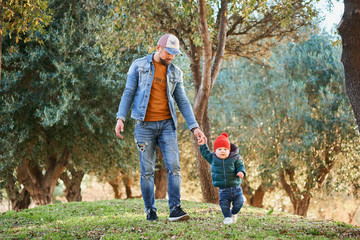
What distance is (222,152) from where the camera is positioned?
5441 millimetres

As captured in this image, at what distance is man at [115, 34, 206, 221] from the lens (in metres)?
5.18

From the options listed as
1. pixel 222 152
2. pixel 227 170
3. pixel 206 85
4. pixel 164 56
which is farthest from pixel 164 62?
pixel 206 85

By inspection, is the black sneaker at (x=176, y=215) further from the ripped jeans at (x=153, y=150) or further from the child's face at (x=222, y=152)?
the child's face at (x=222, y=152)

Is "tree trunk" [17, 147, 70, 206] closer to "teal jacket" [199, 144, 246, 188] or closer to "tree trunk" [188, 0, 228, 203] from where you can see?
"tree trunk" [188, 0, 228, 203]

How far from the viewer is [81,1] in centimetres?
1377

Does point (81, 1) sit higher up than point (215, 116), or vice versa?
point (81, 1)

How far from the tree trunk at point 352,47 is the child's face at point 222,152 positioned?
1738mm

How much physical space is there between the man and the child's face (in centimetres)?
36

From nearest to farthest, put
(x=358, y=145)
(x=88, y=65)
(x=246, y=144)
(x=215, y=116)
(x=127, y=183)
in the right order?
(x=88, y=65), (x=358, y=145), (x=246, y=144), (x=215, y=116), (x=127, y=183)

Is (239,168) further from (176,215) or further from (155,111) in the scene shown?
(155,111)

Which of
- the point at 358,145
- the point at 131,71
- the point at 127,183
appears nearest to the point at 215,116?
the point at 358,145

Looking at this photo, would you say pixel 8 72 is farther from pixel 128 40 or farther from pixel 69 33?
pixel 128 40

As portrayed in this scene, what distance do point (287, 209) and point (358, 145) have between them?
11.2 meters

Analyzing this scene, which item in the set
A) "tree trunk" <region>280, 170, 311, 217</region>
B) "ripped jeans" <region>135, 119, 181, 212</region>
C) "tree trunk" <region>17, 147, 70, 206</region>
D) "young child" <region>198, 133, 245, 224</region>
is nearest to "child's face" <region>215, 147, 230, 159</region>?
"young child" <region>198, 133, 245, 224</region>
